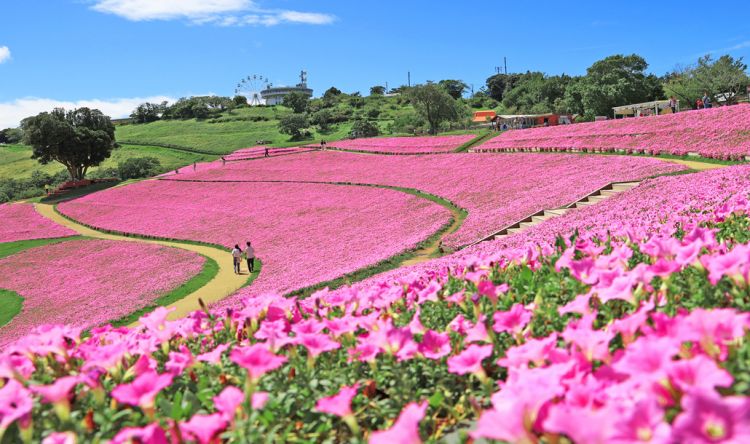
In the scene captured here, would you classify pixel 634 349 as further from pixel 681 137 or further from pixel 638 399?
pixel 681 137

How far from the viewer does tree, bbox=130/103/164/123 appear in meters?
162

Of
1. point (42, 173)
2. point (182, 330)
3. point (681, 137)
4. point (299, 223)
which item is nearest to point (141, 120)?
point (42, 173)

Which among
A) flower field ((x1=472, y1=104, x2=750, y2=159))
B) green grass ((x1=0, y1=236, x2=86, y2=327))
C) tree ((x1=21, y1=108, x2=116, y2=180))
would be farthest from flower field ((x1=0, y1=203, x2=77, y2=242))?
flower field ((x1=472, y1=104, x2=750, y2=159))

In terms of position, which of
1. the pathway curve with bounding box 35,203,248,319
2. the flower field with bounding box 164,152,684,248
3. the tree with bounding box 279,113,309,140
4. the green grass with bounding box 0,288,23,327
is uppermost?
the tree with bounding box 279,113,309,140

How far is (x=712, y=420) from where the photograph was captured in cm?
178

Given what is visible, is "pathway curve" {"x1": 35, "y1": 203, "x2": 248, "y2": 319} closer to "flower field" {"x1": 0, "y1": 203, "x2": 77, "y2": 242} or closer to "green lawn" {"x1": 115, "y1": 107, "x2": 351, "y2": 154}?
"flower field" {"x1": 0, "y1": 203, "x2": 77, "y2": 242}

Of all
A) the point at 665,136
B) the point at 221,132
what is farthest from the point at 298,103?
the point at 665,136

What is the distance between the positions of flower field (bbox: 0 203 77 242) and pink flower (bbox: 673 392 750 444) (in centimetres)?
5202

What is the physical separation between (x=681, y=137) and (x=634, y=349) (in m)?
37.3

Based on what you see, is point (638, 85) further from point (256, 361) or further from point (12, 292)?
point (256, 361)

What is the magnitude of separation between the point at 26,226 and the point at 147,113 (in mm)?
116809

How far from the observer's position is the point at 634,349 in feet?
7.73

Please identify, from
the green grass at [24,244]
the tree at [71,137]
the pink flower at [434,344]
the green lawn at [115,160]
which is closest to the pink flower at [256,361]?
the pink flower at [434,344]

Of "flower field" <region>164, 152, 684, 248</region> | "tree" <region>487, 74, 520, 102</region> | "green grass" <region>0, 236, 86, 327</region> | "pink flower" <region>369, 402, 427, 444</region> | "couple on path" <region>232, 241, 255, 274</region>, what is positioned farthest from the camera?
"tree" <region>487, 74, 520, 102</region>
